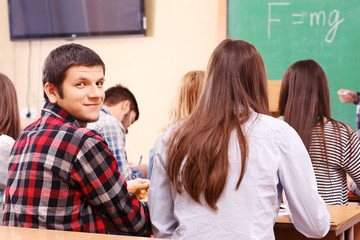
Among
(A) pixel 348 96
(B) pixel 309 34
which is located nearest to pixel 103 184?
(A) pixel 348 96

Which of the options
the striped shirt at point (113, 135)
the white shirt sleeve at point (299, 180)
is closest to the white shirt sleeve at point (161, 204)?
the white shirt sleeve at point (299, 180)

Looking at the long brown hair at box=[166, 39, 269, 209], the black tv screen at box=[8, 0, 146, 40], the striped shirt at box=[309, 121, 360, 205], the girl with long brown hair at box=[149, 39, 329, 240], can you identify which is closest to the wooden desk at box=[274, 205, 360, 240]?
the girl with long brown hair at box=[149, 39, 329, 240]

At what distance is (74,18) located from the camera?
4227 mm

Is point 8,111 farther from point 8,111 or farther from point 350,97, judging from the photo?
point 350,97

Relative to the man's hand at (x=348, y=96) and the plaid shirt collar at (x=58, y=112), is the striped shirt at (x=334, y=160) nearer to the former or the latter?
the man's hand at (x=348, y=96)

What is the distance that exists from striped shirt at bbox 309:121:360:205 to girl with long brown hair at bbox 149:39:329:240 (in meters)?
0.85

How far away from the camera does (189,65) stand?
3957mm

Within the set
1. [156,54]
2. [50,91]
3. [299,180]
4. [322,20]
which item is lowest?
[299,180]

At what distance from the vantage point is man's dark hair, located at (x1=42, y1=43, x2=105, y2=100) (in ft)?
5.11

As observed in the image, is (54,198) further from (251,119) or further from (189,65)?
(189,65)

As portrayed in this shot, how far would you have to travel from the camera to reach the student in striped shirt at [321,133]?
2322mm

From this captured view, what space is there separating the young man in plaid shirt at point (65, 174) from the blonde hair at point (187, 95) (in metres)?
1.18

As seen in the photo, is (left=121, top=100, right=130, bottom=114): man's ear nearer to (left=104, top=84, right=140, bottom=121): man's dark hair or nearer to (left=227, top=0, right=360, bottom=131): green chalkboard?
(left=104, top=84, right=140, bottom=121): man's dark hair

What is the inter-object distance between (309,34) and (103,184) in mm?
2591
